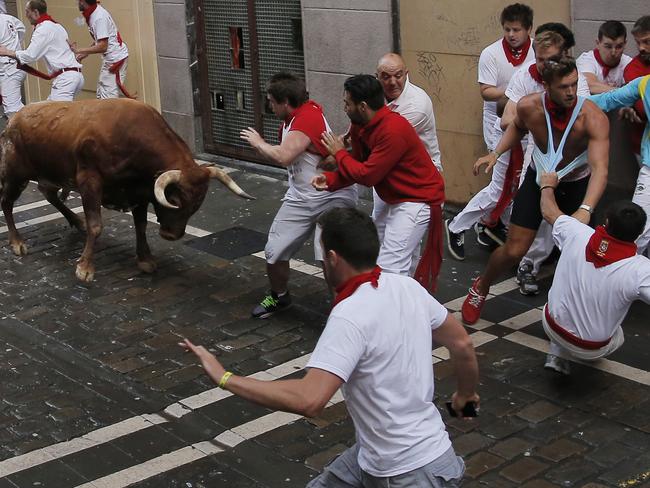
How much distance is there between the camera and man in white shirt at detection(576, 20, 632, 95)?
8.77 m

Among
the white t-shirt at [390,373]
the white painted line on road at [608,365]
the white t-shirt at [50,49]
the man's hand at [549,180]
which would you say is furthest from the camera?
the white t-shirt at [50,49]

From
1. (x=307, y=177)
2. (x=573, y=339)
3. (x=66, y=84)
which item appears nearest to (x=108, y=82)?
(x=66, y=84)

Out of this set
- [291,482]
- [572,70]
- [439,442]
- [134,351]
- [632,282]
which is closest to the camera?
[439,442]

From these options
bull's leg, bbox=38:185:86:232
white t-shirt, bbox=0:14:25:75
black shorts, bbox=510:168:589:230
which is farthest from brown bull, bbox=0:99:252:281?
white t-shirt, bbox=0:14:25:75

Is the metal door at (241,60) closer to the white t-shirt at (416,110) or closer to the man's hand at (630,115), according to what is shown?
the white t-shirt at (416,110)

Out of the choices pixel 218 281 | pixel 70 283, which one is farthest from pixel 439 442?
pixel 70 283

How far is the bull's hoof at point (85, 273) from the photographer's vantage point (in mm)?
9586

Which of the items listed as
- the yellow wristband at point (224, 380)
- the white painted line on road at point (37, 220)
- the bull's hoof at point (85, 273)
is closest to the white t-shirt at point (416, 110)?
the bull's hoof at point (85, 273)

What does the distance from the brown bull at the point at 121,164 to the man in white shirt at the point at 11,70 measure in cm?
456

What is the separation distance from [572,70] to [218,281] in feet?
11.9

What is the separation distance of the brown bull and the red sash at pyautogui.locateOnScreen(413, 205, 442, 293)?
197cm

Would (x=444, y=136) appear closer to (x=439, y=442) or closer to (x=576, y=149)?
(x=576, y=149)

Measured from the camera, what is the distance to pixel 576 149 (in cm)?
769

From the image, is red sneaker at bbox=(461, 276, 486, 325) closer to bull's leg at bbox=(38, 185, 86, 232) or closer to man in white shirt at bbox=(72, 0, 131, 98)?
bull's leg at bbox=(38, 185, 86, 232)
